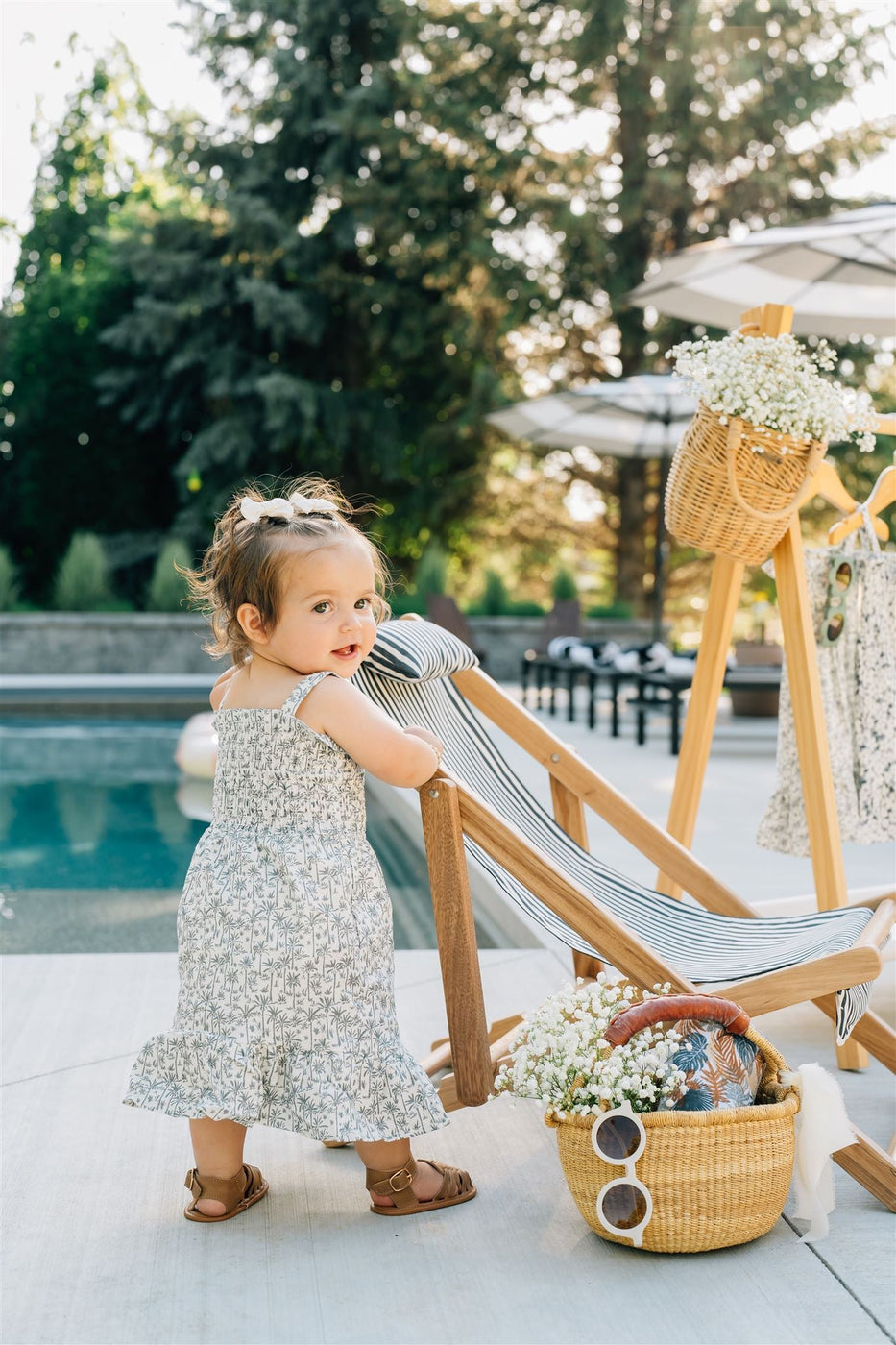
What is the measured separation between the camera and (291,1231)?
79.4 inches

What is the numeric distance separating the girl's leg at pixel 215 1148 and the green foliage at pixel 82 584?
1328 centimetres

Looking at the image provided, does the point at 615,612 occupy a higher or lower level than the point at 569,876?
lower

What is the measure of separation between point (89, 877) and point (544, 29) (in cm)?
1402

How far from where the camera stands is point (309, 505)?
2.17 metres

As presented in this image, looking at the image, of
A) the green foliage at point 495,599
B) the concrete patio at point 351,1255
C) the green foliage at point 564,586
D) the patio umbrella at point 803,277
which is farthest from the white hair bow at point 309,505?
A: the green foliage at point 495,599

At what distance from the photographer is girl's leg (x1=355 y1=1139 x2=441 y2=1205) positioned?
2084mm

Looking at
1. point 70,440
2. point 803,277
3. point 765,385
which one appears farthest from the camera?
point 70,440

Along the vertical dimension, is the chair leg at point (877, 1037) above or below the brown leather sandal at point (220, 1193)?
above

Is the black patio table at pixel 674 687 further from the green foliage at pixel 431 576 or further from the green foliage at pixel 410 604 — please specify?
the green foliage at pixel 431 576

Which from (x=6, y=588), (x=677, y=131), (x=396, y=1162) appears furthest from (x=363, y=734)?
(x=677, y=131)

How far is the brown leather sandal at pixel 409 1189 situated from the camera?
208 cm

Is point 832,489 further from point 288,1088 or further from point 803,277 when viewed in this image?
point 803,277

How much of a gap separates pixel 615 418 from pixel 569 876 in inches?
380

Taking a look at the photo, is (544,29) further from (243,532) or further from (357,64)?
(243,532)
